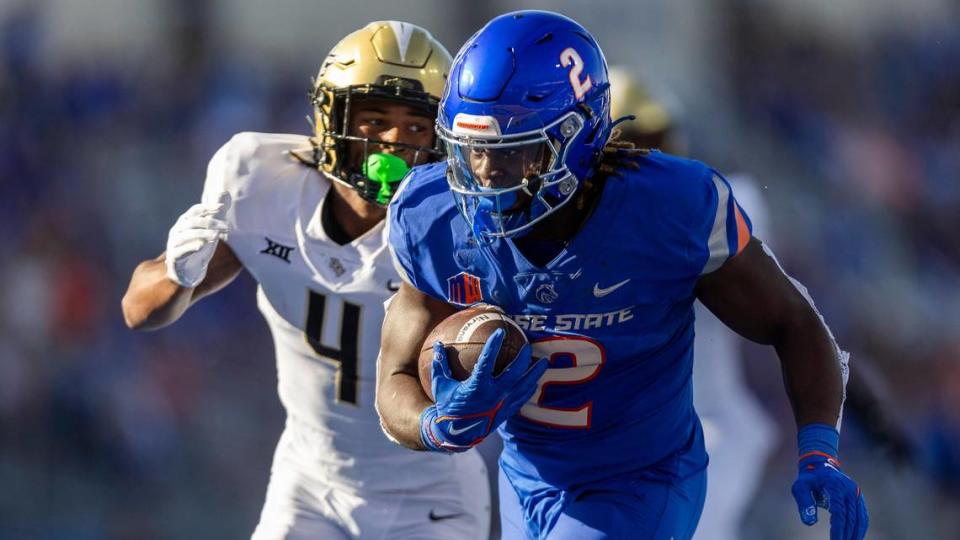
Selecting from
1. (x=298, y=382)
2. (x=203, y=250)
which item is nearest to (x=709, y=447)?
(x=298, y=382)

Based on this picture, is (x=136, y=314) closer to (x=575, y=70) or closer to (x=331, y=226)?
(x=331, y=226)

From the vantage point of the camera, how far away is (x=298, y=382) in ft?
11.5

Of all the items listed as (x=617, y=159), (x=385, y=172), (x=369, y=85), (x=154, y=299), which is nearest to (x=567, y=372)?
(x=617, y=159)

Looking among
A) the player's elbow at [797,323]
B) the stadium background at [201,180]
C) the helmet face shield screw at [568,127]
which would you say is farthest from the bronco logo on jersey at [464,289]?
the stadium background at [201,180]

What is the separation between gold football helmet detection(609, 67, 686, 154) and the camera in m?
4.18

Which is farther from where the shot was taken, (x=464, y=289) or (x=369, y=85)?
(x=369, y=85)

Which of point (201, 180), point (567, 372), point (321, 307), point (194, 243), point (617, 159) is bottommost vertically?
point (201, 180)

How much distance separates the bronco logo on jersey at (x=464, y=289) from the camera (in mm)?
2645

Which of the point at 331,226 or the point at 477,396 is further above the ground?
the point at 477,396

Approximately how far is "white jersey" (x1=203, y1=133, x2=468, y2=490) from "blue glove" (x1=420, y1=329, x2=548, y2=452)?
912mm

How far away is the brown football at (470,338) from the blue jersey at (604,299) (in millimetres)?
90

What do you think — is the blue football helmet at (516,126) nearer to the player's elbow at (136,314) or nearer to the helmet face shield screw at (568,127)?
the helmet face shield screw at (568,127)

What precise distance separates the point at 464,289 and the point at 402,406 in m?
0.25

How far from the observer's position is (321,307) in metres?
3.41
